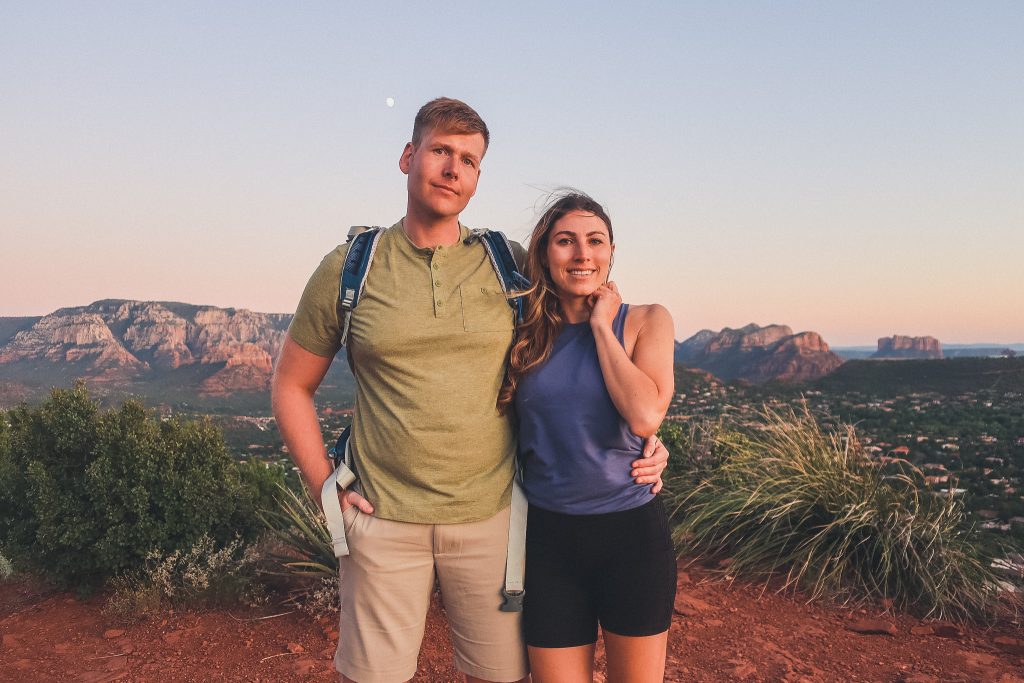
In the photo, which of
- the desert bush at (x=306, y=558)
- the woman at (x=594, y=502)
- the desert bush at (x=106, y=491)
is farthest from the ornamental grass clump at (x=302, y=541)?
the woman at (x=594, y=502)

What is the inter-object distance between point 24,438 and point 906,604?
262 inches

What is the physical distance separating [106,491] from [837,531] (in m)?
5.50

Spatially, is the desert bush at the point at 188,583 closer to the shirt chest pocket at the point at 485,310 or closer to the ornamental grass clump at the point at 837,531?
the ornamental grass clump at the point at 837,531

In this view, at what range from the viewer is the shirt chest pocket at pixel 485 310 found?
2.30 meters

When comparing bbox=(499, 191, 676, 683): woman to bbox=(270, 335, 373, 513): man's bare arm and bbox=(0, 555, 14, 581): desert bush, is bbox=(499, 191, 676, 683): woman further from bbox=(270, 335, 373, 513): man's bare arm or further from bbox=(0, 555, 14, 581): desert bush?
bbox=(0, 555, 14, 581): desert bush

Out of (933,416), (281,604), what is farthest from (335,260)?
(933,416)

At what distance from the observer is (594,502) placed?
2242mm

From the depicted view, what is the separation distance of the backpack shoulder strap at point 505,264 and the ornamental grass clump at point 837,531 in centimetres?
387

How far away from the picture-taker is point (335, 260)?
2.36m

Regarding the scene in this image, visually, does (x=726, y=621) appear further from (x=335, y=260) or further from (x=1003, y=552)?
(x=335, y=260)

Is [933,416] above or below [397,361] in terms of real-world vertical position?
below

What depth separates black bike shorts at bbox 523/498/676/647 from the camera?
2.22 metres

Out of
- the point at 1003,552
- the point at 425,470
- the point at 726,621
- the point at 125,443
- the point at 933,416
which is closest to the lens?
the point at 425,470

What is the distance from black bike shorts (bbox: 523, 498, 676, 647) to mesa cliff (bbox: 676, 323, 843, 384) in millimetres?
57484
